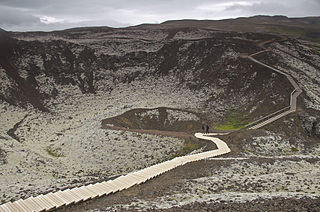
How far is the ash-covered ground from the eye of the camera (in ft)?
56.6

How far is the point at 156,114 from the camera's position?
48.7 meters

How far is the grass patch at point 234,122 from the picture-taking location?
139 ft

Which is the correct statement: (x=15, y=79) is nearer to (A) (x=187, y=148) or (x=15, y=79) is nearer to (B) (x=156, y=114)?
(B) (x=156, y=114)

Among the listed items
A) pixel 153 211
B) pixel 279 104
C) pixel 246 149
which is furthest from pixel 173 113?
pixel 153 211

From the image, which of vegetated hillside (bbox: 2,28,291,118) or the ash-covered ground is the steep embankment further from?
vegetated hillside (bbox: 2,28,291,118)

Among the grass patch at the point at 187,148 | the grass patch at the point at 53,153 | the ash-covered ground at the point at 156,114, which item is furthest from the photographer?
the grass patch at the point at 53,153

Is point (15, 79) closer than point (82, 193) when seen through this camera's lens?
No

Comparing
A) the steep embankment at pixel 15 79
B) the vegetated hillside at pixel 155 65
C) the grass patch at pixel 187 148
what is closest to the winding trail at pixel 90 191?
the grass patch at pixel 187 148

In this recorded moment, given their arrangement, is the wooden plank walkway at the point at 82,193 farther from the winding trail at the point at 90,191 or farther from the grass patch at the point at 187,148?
the grass patch at the point at 187,148

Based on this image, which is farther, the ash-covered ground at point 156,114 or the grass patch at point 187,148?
the grass patch at point 187,148

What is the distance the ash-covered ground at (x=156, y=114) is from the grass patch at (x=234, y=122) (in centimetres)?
38

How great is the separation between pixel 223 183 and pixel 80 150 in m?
25.4

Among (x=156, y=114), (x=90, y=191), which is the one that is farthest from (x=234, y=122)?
(x=90, y=191)

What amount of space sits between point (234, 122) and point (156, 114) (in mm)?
12717
